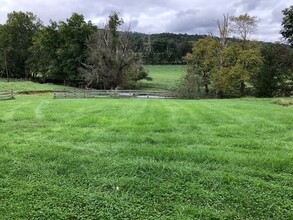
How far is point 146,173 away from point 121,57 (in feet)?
119

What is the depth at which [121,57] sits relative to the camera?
39812 millimetres

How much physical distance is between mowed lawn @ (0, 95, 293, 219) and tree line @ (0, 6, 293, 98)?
93.0ft

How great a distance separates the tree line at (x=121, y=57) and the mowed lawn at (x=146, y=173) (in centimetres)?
2834

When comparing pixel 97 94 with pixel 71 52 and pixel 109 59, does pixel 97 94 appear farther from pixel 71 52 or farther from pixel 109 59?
pixel 71 52

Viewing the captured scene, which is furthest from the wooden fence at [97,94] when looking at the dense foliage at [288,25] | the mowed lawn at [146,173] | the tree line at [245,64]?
the mowed lawn at [146,173]

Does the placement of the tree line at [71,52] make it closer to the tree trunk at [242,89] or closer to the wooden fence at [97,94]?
the wooden fence at [97,94]

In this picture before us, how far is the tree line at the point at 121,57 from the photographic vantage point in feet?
114

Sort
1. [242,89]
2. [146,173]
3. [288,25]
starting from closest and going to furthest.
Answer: [146,173]
[288,25]
[242,89]

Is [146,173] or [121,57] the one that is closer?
[146,173]

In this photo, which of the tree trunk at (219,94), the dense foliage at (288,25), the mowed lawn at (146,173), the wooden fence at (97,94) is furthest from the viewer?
the tree trunk at (219,94)

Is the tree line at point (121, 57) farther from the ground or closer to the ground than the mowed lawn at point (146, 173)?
farther from the ground

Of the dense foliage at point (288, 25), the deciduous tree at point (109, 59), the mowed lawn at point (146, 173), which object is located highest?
the dense foliage at point (288, 25)

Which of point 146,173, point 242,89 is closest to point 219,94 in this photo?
point 242,89

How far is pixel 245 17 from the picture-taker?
36219 mm
